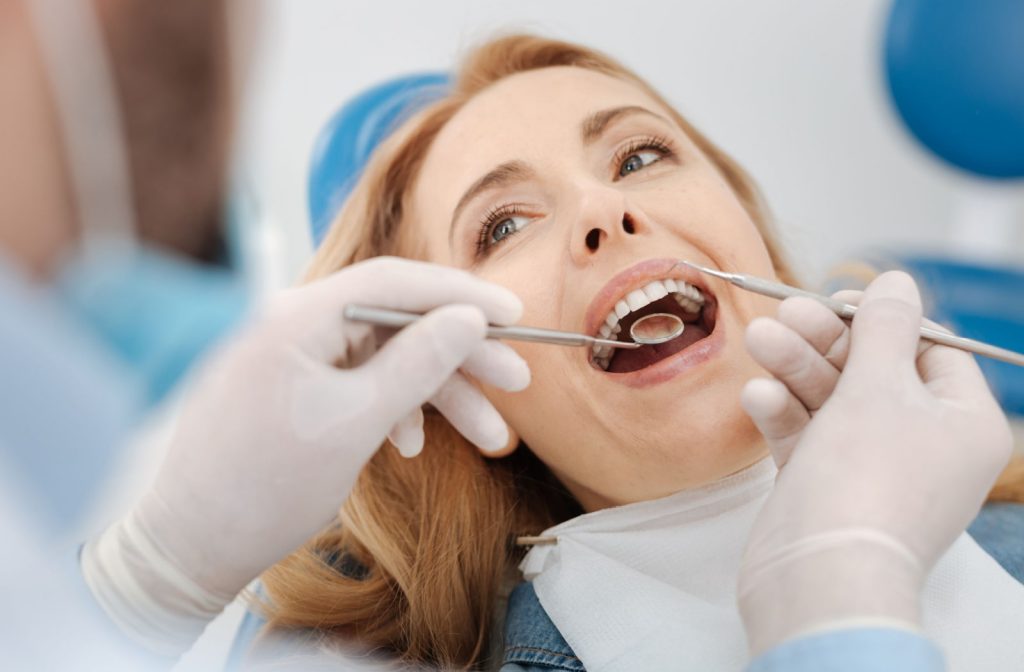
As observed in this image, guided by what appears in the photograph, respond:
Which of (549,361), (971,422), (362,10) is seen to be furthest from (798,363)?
(362,10)

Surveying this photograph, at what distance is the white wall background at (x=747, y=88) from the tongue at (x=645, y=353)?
2.61 ft

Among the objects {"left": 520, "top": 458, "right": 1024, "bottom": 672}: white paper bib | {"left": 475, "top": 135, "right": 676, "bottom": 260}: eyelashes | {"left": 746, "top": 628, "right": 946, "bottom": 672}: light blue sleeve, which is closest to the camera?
{"left": 746, "top": 628, "right": 946, "bottom": 672}: light blue sleeve

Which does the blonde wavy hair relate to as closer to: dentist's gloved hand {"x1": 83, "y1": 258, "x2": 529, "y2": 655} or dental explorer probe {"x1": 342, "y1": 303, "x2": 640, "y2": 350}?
dentist's gloved hand {"x1": 83, "y1": 258, "x2": 529, "y2": 655}

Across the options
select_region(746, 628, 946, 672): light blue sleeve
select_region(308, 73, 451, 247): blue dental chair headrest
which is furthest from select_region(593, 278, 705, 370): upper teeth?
select_region(308, 73, 451, 247): blue dental chair headrest

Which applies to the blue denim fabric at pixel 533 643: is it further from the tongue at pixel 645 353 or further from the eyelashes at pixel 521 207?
the eyelashes at pixel 521 207

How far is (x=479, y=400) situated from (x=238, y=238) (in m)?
0.34

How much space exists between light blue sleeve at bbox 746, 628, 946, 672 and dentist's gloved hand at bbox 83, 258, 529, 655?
1.26ft

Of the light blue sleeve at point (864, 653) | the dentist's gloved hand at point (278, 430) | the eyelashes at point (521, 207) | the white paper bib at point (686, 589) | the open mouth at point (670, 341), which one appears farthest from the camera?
the eyelashes at point (521, 207)

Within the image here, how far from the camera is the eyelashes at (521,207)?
122 cm

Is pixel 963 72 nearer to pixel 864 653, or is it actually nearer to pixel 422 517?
pixel 422 517

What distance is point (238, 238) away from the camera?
0.81 meters

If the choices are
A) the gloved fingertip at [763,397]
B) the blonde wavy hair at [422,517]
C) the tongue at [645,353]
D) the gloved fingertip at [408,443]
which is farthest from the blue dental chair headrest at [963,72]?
the gloved fingertip at [408,443]

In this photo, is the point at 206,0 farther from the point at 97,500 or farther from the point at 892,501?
the point at 892,501

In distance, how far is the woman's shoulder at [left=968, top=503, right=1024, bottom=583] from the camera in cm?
124
